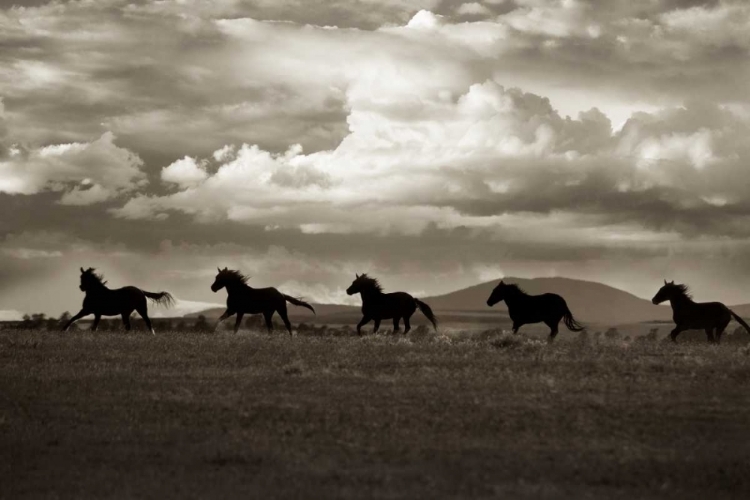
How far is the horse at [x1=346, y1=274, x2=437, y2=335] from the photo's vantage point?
3459 centimetres

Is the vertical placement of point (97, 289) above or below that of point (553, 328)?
above

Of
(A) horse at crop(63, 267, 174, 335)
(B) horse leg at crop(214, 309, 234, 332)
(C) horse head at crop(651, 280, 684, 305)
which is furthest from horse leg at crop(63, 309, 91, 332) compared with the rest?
(C) horse head at crop(651, 280, 684, 305)

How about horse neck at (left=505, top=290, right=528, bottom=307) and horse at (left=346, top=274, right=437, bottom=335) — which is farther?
horse at (left=346, top=274, right=437, bottom=335)

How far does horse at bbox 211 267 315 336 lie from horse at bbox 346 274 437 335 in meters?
2.75

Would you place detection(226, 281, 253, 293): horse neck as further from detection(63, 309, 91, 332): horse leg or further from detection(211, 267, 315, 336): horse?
detection(63, 309, 91, 332): horse leg

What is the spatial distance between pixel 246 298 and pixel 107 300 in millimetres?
4936

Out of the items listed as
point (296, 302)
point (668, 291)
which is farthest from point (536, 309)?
point (296, 302)

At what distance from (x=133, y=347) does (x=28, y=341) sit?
3610 millimetres

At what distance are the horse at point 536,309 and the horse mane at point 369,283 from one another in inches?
191

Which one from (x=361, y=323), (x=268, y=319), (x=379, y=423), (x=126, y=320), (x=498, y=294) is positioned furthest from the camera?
(x=268, y=319)

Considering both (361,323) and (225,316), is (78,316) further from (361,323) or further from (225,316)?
(361,323)

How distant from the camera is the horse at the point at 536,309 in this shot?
31.6 metres

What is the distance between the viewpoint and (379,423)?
1609 centimetres

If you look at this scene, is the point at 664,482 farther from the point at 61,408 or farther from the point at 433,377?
the point at 61,408
